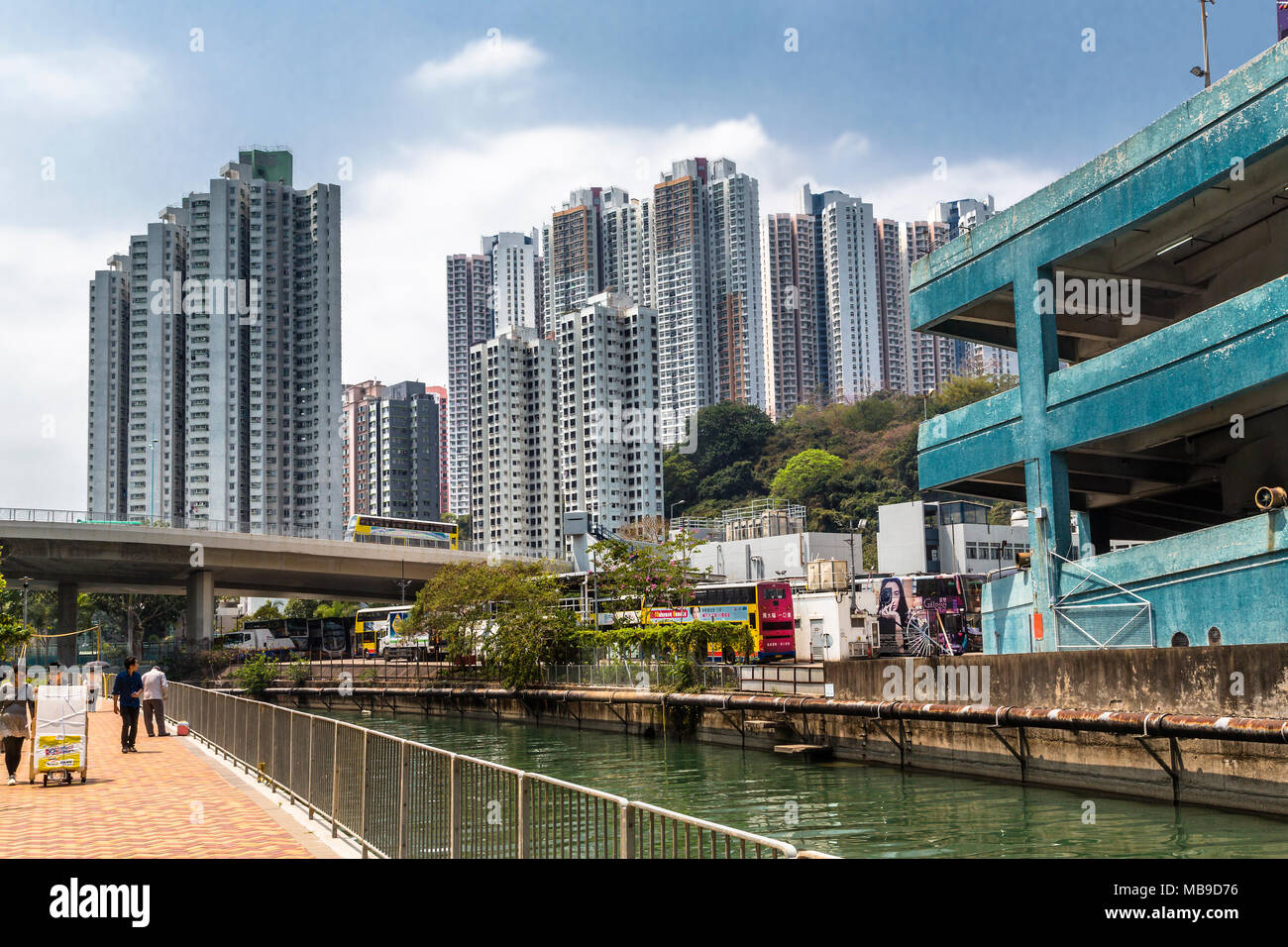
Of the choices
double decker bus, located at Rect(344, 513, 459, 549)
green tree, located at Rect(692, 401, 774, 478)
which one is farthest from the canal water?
green tree, located at Rect(692, 401, 774, 478)

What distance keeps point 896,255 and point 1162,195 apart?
17199 centimetres

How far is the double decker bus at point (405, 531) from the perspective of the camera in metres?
75.2

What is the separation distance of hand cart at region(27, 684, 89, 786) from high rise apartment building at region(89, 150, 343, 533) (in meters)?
124

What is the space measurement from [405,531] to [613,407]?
231 feet

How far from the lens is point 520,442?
158750 mm

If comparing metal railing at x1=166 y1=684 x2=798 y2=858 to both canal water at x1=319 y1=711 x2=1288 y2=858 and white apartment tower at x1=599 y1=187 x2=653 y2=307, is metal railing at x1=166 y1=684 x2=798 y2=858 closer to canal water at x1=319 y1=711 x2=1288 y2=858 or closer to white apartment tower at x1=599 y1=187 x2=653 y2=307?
canal water at x1=319 y1=711 x2=1288 y2=858

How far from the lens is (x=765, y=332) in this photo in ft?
623

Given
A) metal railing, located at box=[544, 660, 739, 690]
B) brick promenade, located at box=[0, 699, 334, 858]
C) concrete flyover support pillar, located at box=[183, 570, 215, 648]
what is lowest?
metal railing, located at box=[544, 660, 739, 690]

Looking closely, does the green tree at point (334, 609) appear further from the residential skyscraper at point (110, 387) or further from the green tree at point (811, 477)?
the green tree at point (811, 477)

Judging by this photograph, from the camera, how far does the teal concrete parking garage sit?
2148 centimetres
